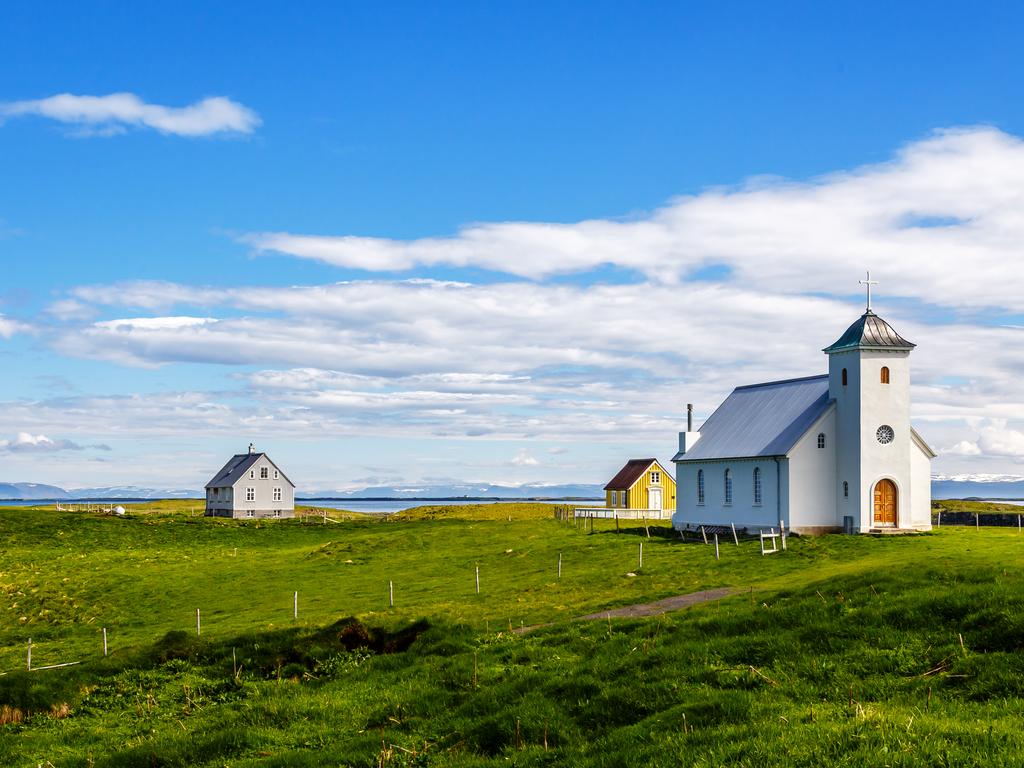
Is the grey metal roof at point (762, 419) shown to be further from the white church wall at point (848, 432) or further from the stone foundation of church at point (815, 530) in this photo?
the stone foundation of church at point (815, 530)

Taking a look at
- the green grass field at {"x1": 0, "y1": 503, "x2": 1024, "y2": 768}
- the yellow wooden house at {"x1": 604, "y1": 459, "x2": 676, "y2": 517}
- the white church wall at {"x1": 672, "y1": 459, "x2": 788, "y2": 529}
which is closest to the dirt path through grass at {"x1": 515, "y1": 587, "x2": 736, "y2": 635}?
the green grass field at {"x1": 0, "y1": 503, "x2": 1024, "y2": 768}

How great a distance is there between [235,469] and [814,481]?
294ft

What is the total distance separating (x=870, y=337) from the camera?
192 ft

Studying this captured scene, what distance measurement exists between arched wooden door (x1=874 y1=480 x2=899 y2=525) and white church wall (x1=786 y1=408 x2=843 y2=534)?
2259 mm

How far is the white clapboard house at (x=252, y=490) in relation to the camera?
4978 inches

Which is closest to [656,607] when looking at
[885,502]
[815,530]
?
[815,530]

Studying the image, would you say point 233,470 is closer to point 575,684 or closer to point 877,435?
point 877,435

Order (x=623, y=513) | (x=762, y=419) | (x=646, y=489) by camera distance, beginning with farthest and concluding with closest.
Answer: (x=646, y=489) < (x=623, y=513) < (x=762, y=419)

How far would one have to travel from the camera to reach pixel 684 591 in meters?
36.9

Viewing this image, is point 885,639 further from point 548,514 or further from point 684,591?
point 548,514

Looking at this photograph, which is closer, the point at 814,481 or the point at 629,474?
the point at 814,481

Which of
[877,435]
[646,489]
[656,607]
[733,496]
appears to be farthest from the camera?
[646,489]

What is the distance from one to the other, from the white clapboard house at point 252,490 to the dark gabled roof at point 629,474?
151 feet

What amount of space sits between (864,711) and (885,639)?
5557mm
